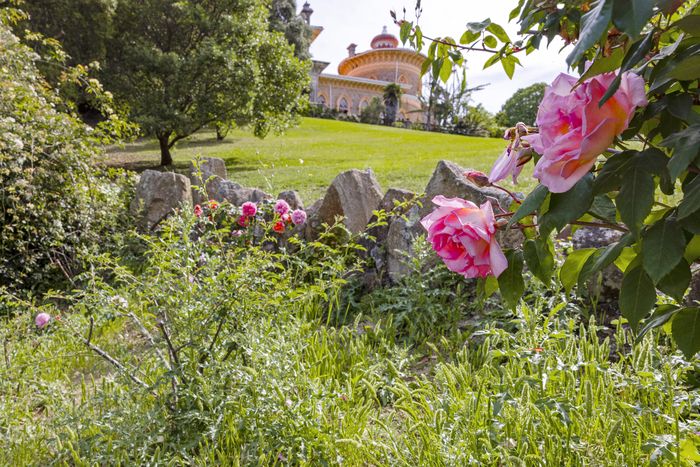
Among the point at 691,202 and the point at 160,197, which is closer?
the point at 691,202

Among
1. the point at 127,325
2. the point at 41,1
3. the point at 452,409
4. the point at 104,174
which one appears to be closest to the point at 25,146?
the point at 104,174

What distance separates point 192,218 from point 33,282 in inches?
135

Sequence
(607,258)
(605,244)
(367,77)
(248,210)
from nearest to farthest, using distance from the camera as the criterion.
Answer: (607,258) < (605,244) < (248,210) < (367,77)

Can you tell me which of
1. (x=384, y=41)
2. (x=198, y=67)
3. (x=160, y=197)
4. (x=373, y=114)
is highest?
(x=384, y=41)

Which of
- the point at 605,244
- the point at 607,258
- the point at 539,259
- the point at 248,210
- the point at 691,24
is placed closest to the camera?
the point at 691,24

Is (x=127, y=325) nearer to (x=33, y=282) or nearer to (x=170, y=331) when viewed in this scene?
(x=33, y=282)

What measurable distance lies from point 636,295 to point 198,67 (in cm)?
1190

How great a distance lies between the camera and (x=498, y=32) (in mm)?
Result: 1029

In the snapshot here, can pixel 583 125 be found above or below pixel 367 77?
below

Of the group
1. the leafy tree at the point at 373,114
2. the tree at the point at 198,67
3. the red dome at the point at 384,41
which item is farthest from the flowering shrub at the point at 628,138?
the red dome at the point at 384,41

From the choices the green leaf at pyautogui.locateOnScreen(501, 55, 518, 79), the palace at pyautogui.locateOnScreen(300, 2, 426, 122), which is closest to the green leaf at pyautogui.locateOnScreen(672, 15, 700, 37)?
the green leaf at pyautogui.locateOnScreen(501, 55, 518, 79)

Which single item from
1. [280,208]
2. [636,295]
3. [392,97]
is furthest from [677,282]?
[392,97]

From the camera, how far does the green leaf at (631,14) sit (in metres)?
0.42

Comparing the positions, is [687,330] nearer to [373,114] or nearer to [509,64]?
[509,64]
